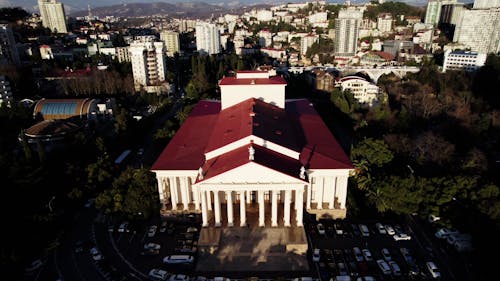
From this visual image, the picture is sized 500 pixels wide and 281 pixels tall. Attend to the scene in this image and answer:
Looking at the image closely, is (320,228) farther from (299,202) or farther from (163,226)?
(163,226)

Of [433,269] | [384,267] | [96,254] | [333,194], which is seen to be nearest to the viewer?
[433,269]

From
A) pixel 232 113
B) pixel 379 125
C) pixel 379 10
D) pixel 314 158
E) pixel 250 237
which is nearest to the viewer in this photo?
pixel 250 237

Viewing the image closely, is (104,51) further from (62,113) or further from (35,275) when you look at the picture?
(35,275)

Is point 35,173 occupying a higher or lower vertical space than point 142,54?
lower

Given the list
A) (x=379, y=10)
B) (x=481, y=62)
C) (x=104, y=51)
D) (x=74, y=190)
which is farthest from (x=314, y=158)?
(x=379, y=10)

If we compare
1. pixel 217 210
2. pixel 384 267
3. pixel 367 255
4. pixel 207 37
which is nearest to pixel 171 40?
pixel 207 37

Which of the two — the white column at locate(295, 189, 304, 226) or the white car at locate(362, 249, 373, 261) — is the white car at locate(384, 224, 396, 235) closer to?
the white car at locate(362, 249, 373, 261)
